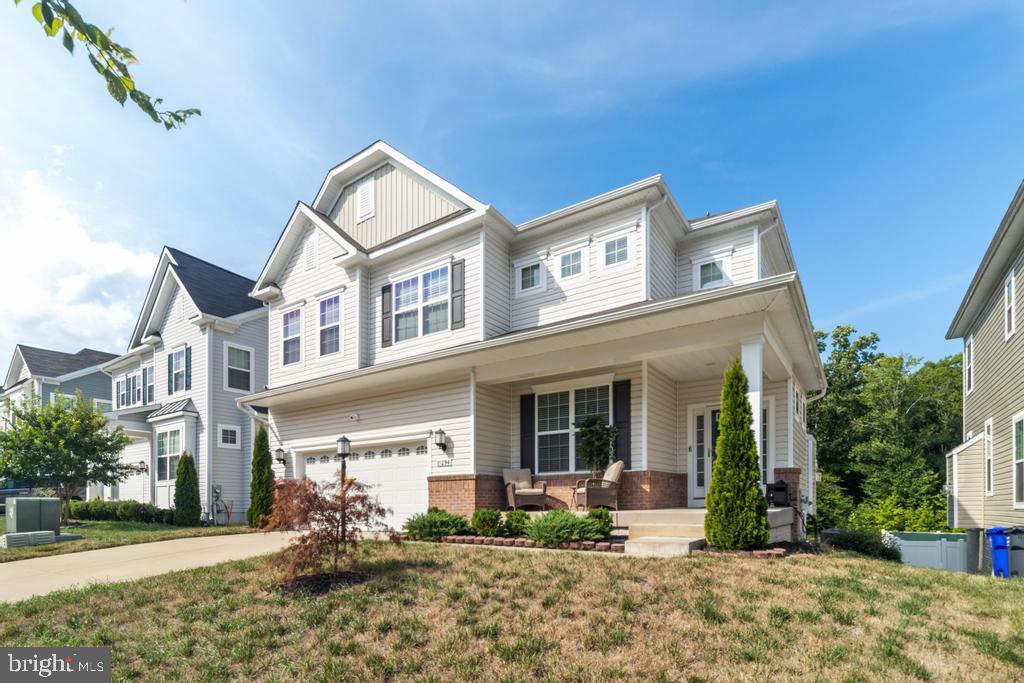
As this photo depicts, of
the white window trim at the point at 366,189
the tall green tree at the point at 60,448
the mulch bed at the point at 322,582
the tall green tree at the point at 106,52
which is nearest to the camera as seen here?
the tall green tree at the point at 106,52

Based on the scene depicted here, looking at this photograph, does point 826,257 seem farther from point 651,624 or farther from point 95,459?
point 95,459

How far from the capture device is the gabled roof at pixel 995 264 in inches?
420

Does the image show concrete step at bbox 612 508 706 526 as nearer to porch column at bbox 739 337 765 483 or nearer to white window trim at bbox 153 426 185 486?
porch column at bbox 739 337 765 483

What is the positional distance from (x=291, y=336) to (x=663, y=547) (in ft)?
39.2

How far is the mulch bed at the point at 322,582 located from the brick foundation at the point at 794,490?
24.6ft

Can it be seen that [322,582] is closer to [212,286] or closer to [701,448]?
[701,448]

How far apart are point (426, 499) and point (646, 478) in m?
4.85

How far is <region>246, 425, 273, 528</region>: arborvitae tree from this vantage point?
15227mm

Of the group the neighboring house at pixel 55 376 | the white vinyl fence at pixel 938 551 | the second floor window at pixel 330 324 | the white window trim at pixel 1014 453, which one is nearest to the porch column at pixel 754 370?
the white window trim at pixel 1014 453

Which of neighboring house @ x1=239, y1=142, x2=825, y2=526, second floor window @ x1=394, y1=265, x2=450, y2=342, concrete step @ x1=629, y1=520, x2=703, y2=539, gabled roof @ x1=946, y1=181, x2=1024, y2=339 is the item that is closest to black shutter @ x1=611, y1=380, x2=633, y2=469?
neighboring house @ x1=239, y1=142, x2=825, y2=526

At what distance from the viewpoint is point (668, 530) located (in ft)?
29.3

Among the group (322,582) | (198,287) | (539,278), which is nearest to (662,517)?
(322,582)

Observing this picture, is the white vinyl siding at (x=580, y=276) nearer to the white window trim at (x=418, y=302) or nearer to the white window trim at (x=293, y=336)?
the white window trim at (x=418, y=302)

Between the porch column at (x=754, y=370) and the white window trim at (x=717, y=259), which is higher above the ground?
the white window trim at (x=717, y=259)
